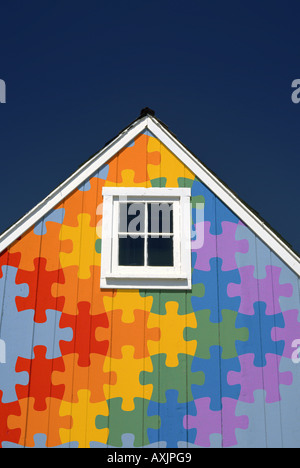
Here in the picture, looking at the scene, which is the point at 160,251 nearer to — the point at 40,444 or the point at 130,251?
the point at 130,251

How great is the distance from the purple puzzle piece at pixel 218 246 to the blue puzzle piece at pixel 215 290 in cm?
7

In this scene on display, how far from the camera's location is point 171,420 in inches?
221

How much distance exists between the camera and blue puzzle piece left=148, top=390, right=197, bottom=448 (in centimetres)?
558

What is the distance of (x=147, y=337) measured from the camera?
19.3 ft

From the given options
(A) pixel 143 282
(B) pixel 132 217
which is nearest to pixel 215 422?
(A) pixel 143 282

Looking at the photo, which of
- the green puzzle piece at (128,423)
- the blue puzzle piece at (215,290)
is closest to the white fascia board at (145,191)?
the blue puzzle piece at (215,290)

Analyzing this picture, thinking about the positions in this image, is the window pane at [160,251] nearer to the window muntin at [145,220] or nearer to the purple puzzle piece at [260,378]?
the window muntin at [145,220]

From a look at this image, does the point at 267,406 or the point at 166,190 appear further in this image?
the point at 166,190

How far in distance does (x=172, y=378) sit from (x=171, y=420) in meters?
0.50

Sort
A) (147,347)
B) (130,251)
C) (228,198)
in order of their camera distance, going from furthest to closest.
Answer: (130,251) → (228,198) → (147,347)

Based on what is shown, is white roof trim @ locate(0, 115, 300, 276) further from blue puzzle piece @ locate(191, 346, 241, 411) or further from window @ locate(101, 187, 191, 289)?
blue puzzle piece @ locate(191, 346, 241, 411)

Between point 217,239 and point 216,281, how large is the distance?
586mm

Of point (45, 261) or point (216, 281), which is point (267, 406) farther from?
point (45, 261)

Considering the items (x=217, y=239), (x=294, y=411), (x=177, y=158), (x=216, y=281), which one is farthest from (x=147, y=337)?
(x=177, y=158)
